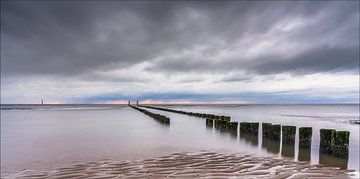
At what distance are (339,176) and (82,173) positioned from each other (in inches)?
252

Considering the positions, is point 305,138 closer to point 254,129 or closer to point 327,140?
point 327,140

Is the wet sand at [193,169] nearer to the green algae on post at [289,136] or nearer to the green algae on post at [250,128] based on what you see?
the green algae on post at [289,136]

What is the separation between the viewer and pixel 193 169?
7.15 metres

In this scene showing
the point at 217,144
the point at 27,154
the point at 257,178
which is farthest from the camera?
the point at 217,144

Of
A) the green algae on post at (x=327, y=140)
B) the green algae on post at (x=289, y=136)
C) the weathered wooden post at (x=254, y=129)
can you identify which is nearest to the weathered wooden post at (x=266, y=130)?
the weathered wooden post at (x=254, y=129)

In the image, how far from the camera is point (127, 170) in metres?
7.30

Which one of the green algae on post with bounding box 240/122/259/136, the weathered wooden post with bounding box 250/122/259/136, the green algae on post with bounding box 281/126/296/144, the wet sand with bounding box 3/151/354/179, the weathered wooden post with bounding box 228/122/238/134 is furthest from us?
the weathered wooden post with bounding box 228/122/238/134

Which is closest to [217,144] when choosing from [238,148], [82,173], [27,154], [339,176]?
[238,148]

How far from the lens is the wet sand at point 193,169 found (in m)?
6.66

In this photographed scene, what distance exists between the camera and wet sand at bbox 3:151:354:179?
666 centimetres

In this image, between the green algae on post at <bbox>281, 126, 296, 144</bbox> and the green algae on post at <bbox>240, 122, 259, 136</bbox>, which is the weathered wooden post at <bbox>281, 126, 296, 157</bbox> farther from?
the green algae on post at <bbox>240, 122, 259, 136</bbox>

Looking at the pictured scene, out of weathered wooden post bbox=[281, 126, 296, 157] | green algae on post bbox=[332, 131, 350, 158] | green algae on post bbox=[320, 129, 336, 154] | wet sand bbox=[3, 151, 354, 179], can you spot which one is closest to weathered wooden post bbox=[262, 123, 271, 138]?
weathered wooden post bbox=[281, 126, 296, 157]

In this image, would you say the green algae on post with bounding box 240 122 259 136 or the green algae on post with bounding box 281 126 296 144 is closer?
the green algae on post with bounding box 281 126 296 144

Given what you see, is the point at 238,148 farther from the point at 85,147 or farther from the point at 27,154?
the point at 27,154
